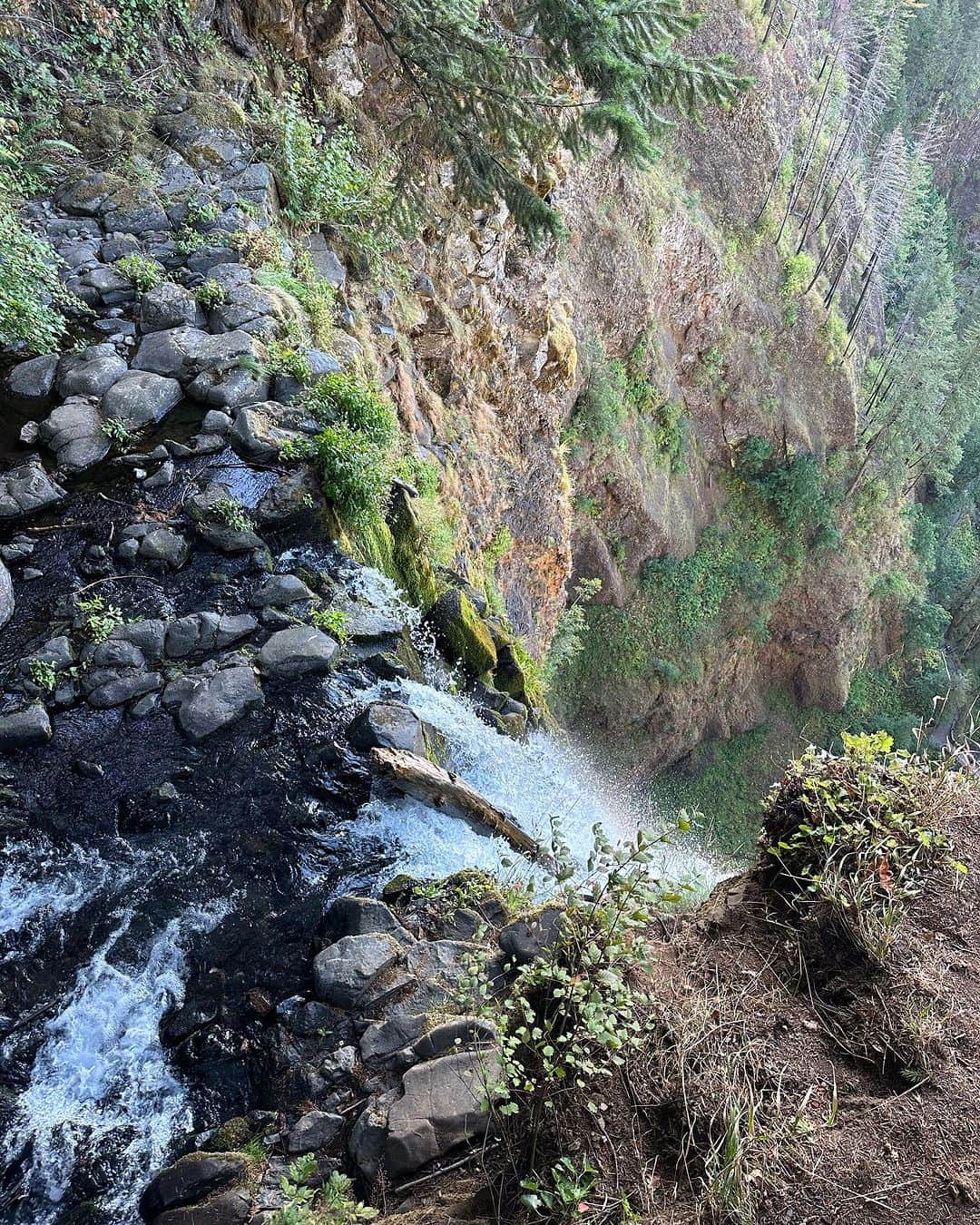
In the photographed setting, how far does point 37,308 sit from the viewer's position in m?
5.44

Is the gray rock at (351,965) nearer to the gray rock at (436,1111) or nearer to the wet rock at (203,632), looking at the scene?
the gray rock at (436,1111)

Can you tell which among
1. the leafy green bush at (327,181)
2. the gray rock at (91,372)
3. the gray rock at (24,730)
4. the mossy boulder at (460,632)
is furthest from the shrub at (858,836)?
the leafy green bush at (327,181)

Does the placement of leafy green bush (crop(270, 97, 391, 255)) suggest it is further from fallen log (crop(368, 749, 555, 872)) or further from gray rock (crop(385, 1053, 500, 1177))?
gray rock (crop(385, 1053, 500, 1177))

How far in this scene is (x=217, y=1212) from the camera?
2.58m

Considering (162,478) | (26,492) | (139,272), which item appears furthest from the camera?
(139,272)

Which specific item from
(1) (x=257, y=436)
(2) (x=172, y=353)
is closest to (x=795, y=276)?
(2) (x=172, y=353)

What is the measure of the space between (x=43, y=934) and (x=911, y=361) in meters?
26.7

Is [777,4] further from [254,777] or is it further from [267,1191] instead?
[267,1191]

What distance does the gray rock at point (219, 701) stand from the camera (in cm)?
410

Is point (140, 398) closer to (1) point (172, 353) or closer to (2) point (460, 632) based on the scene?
(1) point (172, 353)

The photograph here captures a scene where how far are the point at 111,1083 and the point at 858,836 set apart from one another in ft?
A: 10.8

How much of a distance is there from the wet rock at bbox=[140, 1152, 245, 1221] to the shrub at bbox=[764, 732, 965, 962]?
2.50 meters

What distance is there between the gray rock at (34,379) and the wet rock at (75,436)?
301mm

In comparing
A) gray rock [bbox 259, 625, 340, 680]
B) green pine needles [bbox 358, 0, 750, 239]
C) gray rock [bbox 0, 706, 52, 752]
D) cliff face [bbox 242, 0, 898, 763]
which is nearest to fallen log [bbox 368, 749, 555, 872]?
gray rock [bbox 259, 625, 340, 680]
